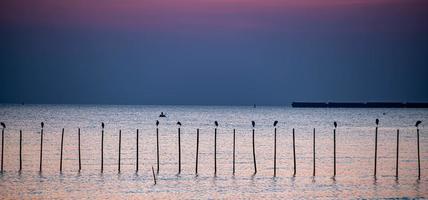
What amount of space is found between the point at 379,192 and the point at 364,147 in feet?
103

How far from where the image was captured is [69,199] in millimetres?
39125

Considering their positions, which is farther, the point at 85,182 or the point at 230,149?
the point at 230,149

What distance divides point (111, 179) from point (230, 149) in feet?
79.8

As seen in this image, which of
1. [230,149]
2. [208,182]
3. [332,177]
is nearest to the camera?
[208,182]

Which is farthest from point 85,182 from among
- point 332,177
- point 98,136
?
point 98,136

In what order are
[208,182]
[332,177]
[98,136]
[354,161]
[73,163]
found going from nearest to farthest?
[208,182] → [332,177] → [73,163] → [354,161] → [98,136]

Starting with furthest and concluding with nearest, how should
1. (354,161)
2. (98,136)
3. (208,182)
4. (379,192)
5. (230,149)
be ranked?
(98,136)
(230,149)
(354,161)
(208,182)
(379,192)

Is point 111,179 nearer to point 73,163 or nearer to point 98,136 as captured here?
point 73,163

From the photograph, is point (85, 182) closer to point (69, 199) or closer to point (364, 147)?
point (69, 199)

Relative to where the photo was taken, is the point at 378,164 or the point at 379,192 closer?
the point at 379,192

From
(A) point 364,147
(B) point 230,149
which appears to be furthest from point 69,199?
(A) point 364,147

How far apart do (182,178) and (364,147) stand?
30.5 m

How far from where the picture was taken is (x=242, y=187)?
144 feet

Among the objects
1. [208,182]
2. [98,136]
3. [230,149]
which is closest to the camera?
[208,182]
